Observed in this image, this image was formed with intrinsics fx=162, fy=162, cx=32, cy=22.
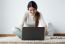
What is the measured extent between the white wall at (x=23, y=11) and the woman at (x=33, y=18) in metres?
1.21

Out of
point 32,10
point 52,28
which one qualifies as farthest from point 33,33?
point 52,28

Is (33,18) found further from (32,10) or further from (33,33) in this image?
(33,33)

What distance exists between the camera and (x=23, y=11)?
3.41 meters

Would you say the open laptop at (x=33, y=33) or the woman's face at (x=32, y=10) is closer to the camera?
the open laptop at (x=33, y=33)

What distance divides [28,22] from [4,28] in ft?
4.32

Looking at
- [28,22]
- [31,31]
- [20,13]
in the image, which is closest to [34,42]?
[31,31]

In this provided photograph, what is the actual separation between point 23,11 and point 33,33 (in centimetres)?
186

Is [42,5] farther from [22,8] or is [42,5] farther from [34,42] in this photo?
[34,42]

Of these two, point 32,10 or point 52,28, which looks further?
Result: point 52,28

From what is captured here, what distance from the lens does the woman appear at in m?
2.00

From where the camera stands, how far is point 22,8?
341 centimetres

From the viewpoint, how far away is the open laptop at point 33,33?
1.59 meters

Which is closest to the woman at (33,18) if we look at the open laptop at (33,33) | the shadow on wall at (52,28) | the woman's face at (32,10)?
the woman's face at (32,10)

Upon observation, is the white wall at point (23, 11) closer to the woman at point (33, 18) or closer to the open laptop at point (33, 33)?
the woman at point (33, 18)
